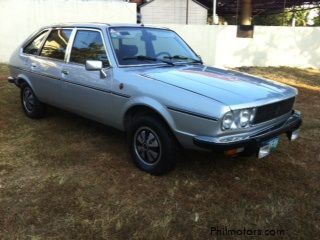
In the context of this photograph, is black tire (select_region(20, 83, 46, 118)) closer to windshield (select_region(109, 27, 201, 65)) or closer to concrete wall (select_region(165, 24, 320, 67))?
windshield (select_region(109, 27, 201, 65))

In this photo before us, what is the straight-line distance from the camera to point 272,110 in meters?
4.32

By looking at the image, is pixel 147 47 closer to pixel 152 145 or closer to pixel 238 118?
pixel 152 145

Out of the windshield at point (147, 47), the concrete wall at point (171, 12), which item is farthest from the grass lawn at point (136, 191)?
the concrete wall at point (171, 12)

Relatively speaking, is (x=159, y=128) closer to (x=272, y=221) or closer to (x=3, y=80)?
(x=272, y=221)

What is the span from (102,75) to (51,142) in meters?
1.45

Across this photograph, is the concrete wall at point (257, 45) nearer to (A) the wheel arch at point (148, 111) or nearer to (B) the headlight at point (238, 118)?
(A) the wheel arch at point (148, 111)

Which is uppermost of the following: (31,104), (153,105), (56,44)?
(56,44)

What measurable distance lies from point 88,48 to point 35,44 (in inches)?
62.1

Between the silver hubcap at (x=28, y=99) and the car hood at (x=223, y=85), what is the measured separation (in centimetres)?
272

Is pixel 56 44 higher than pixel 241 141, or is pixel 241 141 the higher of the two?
pixel 56 44

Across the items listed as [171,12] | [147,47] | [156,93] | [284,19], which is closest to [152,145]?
[156,93]

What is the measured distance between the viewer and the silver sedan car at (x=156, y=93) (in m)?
3.93

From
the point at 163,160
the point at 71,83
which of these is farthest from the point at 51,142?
the point at 163,160

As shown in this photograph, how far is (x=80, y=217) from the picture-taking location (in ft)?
12.4
